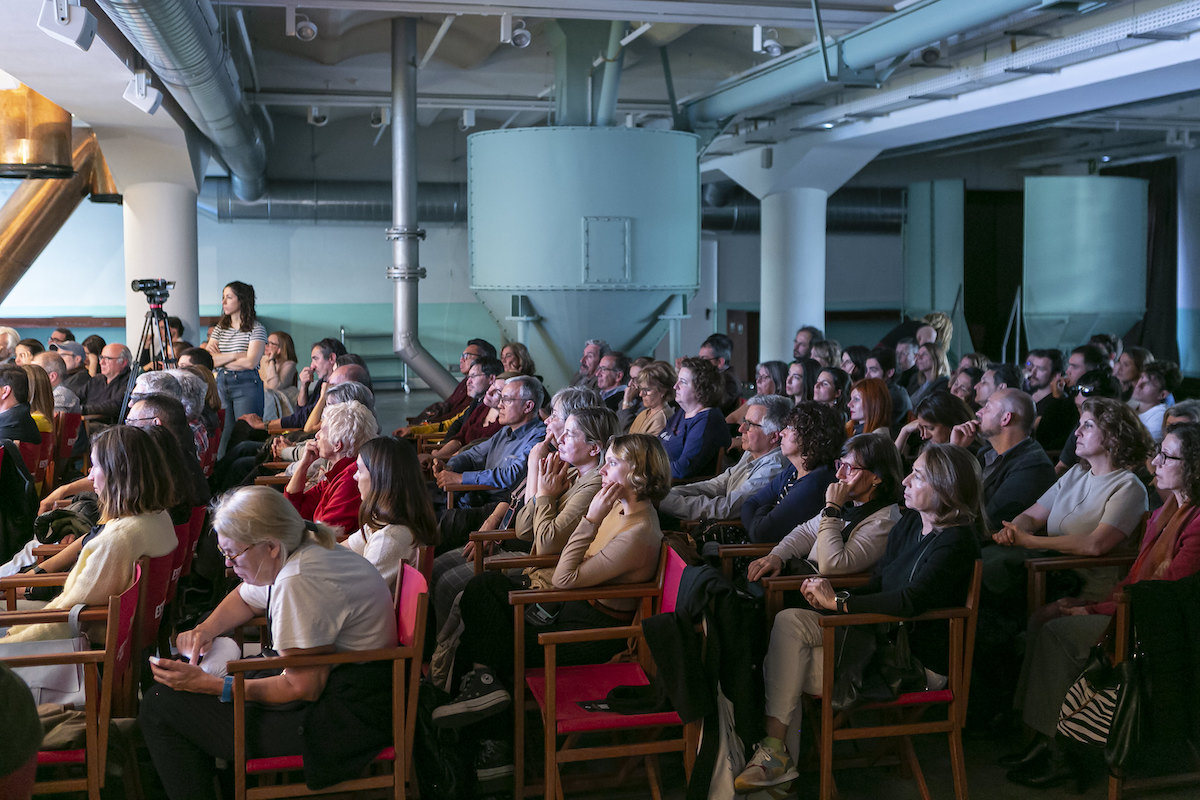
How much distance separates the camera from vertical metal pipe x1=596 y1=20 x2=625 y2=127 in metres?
7.77

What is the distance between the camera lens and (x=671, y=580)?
9.55 feet

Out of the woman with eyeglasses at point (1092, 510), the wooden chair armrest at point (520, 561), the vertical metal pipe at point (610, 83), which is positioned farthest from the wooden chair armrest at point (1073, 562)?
the vertical metal pipe at point (610, 83)

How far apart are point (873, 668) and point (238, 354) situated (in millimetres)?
4705

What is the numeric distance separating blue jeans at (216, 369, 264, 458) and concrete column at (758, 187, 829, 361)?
5.44 m

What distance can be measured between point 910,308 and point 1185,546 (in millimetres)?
10555

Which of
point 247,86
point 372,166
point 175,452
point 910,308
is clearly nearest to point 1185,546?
point 175,452

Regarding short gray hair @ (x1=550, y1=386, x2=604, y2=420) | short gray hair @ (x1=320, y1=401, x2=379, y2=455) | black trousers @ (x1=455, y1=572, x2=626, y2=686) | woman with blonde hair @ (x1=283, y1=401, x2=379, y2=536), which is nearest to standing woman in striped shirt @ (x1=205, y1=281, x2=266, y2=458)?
woman with blonde hair @ (x1=283, y1=401, x2=379, y2=536)

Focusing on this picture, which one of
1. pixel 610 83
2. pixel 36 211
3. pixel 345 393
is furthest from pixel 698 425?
pixel 36 211

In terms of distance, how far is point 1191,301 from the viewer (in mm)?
12742

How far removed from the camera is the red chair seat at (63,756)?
8.15 feet

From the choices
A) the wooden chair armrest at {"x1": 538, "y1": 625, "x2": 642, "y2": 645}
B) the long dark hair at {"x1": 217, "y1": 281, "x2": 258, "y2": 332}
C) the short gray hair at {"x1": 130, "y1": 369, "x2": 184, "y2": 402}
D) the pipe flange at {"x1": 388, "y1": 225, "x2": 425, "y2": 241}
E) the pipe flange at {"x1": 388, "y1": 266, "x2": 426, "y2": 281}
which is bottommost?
the wooden chair armrest at {"x1": 538, "y1": 625, "x2": 642, "y2": 645}

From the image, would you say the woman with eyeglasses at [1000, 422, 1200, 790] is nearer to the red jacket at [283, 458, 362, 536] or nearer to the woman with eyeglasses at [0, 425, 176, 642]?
the red jacket at [283, 458, 362, 536]

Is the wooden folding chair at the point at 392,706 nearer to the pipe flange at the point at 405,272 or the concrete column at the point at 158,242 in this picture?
the concrete column at the point at 158,242

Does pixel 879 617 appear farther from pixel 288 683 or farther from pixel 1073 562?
pixel 288 683
